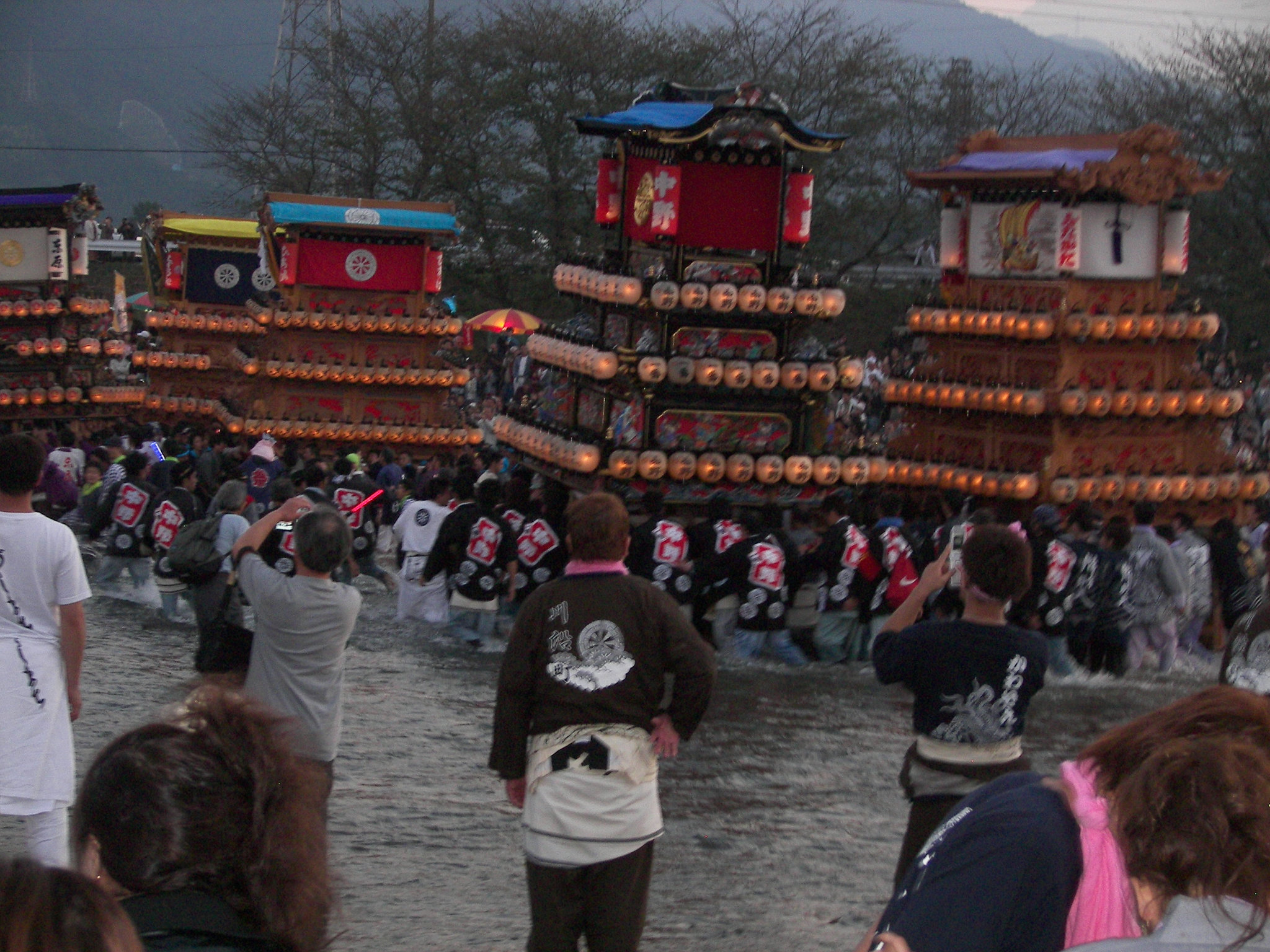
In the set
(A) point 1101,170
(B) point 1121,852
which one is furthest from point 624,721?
(A) point 1101,170

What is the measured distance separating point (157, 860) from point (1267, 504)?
17.3 meters

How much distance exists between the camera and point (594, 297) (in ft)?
49.4

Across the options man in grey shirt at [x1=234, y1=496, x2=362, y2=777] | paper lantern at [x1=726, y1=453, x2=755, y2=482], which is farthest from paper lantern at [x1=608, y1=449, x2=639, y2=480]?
man in grey shirt at [x1=234, y1=496, x2=362, y2=777]

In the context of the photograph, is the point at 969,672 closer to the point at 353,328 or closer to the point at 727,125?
the point at 727,125

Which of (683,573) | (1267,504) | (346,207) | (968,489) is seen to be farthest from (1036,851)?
(346,207)

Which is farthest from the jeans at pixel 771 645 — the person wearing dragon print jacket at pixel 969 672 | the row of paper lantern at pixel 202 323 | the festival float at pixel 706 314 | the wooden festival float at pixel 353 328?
the row of paper lantern at pixel 202 323

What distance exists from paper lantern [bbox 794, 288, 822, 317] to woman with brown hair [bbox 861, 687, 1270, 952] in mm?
11787

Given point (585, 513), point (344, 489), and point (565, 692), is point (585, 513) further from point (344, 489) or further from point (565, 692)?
point (344, 489)

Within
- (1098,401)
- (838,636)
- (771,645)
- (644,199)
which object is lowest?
(771,645)

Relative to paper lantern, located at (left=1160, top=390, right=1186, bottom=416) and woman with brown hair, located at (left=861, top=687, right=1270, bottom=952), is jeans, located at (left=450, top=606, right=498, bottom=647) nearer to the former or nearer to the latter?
paper lantern, located at (left=1160, top=390, right=1186, bottom=416)

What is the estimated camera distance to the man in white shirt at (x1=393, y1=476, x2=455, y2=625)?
1362 centimetres

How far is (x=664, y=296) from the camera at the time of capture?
14180mm

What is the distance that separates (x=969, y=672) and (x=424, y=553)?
9.10 metres

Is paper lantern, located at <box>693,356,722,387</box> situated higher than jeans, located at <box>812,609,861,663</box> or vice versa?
paper lantern, located at <box>693,356,722,387</box>
